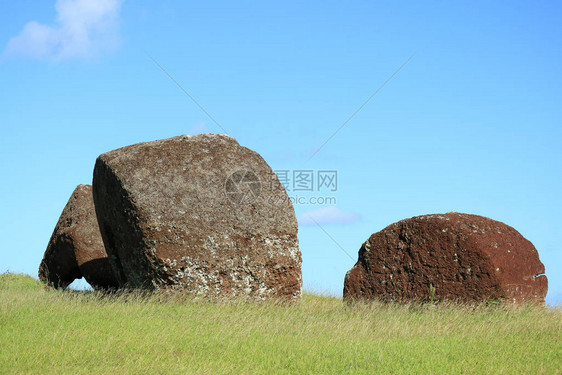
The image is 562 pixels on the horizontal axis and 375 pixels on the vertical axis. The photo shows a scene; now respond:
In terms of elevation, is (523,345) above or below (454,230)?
below

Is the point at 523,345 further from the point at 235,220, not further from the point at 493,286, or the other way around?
the point at 235,220

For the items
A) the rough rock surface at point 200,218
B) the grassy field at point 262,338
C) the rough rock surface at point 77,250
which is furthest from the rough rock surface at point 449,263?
the rough rock surface at point 77,250

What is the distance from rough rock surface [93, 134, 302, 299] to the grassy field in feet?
1.60

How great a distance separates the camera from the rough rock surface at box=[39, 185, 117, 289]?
1642 centimetres

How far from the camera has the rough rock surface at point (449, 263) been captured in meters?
11.8

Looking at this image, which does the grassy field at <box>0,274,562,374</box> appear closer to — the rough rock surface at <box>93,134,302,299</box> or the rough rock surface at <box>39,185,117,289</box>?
the rough rock surface at <box>93,134,302,299</box>

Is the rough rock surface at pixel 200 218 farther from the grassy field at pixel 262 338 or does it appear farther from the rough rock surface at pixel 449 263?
the rough rock surface at pixel 449 263

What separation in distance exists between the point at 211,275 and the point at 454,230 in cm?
528

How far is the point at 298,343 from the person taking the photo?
820 cm

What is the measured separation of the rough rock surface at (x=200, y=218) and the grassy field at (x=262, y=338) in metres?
0.49

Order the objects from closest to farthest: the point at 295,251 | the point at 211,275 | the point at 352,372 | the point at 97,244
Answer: the point at 352,372 < the point at 211,275 < the point at 295,251 < the point at 97,244

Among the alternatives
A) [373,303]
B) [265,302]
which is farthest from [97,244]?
[373,303]

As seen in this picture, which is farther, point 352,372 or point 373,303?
point 373,303

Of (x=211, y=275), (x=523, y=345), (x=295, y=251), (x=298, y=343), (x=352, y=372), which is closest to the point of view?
(x=352, y=372)
